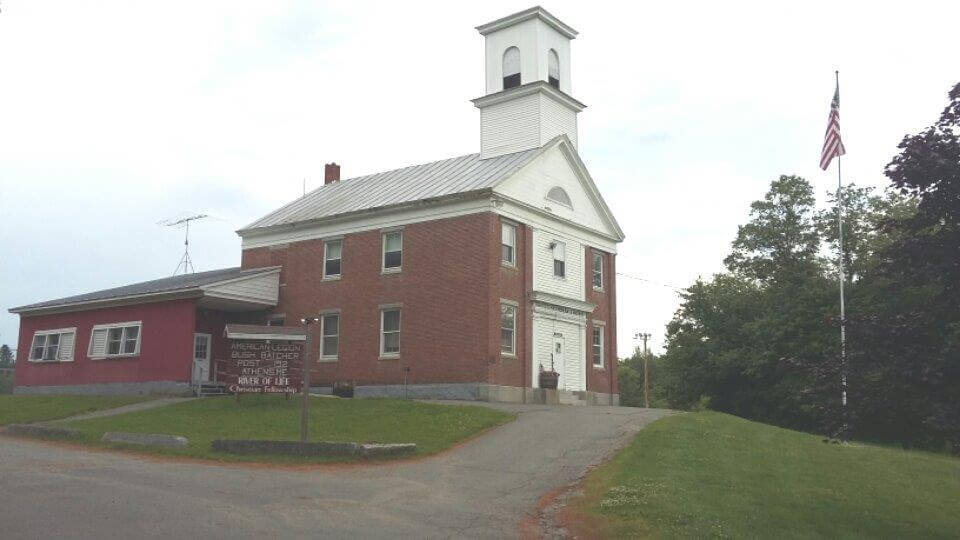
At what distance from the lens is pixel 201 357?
34594 mm

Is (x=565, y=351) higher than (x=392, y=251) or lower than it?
lower

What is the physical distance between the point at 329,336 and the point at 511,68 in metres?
12.5

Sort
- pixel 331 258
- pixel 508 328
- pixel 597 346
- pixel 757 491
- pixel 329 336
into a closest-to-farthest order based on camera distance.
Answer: pixel 757 491 < pixel 508 328 < pixel 329 336 < pixel 331 258 < pixel 597 346

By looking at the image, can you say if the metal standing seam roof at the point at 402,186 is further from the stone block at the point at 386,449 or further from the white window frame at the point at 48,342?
the stone block at the point at 386,449

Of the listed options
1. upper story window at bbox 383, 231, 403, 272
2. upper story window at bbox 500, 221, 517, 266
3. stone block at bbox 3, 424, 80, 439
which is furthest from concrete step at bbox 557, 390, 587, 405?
stone block at bbox 3, 424, 80, 439

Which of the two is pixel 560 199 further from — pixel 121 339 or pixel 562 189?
pixel 121 339

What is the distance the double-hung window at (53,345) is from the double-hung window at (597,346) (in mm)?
21003

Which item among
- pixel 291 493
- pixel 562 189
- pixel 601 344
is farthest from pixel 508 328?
pixel 291 493

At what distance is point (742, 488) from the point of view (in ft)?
48.2

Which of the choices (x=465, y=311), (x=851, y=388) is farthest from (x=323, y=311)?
(x=851, y=388)

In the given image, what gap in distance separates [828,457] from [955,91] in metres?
9.12

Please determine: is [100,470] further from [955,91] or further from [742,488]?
[955,91]

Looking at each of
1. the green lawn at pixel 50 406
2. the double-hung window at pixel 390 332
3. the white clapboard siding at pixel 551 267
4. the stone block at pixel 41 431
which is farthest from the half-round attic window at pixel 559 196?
the stone block at pixel 41 431

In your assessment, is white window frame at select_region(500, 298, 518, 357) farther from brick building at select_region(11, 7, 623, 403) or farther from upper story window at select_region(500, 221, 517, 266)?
upper story window at select_region(500, 221, 517, 266)
